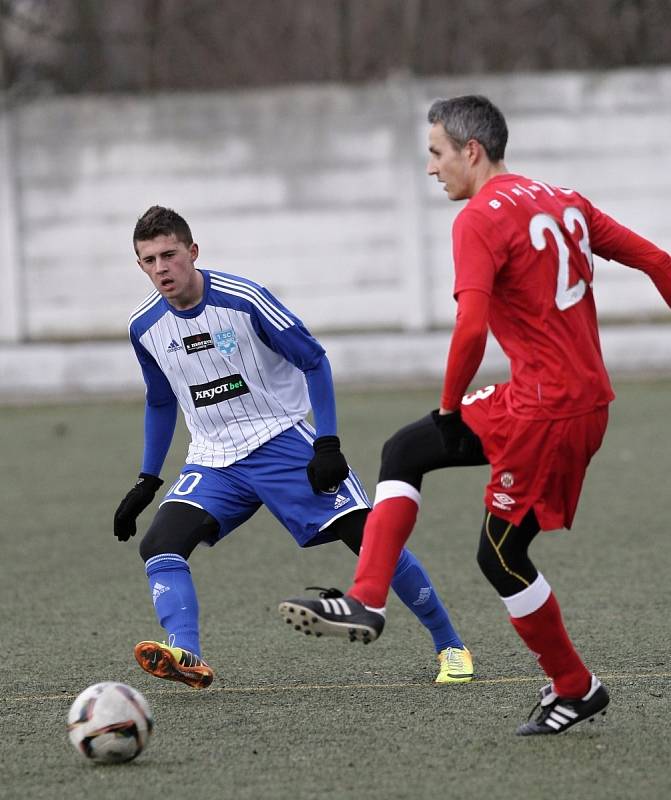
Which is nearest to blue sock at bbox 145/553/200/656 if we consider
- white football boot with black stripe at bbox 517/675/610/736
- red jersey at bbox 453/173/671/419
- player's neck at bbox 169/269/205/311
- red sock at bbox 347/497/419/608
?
player's neck at bbox 169/269/205/311

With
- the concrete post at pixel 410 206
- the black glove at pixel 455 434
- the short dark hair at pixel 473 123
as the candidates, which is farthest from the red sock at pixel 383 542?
the concrete post at pixel 410 206

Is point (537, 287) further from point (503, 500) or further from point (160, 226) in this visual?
point (160, 226)

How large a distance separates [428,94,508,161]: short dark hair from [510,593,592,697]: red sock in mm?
1293

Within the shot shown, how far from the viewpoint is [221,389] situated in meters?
5.21

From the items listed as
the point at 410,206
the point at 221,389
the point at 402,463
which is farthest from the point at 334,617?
the point at 410,206

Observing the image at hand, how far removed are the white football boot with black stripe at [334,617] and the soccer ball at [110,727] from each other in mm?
575

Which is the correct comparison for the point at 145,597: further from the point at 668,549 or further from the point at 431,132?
the point at 431,132

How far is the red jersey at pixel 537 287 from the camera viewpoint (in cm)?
398

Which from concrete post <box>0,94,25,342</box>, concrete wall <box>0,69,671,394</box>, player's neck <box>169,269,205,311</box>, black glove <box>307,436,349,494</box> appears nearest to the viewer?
black glove <box>307,436,349,494</box>

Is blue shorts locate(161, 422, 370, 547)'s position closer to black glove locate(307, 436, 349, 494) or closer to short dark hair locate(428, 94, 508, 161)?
black glove locate(307, 436, 349, 494)

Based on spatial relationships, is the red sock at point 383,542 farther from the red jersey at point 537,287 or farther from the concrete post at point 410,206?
the concrete post at point 410,206

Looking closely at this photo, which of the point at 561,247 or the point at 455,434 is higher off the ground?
the point at 561,247

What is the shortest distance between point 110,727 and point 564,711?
1289 millimetres

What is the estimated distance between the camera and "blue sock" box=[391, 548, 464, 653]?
5066mm
